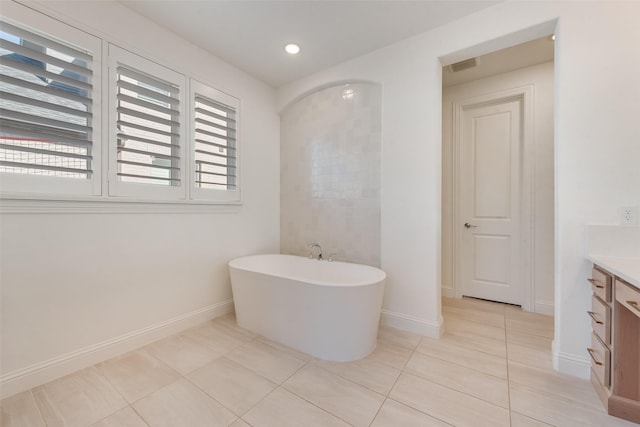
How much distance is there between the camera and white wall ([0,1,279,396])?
1.52 metres

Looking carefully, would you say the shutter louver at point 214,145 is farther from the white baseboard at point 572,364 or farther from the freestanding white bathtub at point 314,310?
the white baseboard at point 572,364

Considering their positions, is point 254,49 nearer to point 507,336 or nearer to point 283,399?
point 283,399

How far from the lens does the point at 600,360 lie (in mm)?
1438

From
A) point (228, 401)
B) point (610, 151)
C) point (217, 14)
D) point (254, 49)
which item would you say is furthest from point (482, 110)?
point (228, 401)

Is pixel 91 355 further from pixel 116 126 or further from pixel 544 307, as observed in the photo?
pixel 544 307

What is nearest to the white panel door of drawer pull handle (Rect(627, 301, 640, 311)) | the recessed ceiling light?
drawer pull handle (Rect(627, 301, 640, 311))

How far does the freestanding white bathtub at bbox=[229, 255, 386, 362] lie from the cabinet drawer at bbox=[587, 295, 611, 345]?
1.22m

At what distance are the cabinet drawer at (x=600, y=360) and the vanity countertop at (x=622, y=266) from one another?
466 millimetres

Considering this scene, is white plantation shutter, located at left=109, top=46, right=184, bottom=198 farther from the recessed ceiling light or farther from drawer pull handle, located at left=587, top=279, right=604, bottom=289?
drawer pull handle, located at left=587, top=279, right=604, bottom=289

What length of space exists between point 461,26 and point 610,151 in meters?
1.36

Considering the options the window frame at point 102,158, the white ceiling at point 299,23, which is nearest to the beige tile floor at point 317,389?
the window frame at point 102,158

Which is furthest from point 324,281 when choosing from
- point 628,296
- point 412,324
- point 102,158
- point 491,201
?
point 491,201

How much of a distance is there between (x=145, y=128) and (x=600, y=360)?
3401 millimetres

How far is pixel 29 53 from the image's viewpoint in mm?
1513
